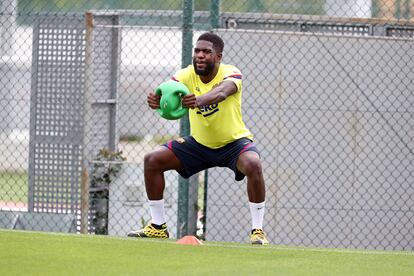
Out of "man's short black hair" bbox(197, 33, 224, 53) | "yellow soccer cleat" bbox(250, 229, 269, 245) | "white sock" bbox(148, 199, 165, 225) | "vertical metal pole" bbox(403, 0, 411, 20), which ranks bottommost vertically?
"yellow soccer cleat" bbox(250, 229, 269, 245)

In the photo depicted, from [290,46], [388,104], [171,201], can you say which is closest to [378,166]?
[388,104]

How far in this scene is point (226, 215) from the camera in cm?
1186

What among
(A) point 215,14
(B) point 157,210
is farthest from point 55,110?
(B) point 157,210

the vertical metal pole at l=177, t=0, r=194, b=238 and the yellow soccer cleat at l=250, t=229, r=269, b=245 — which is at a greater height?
the vertical metal pole at l=177, t=0, r=194, b=238

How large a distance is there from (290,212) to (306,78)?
135 centimetres

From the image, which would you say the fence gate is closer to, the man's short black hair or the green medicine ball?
the man's short black hair

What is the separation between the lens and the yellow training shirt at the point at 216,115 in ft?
34.2

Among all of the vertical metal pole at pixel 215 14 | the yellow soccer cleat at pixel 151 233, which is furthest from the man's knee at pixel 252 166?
the vertical metal pole at pixel 215 14

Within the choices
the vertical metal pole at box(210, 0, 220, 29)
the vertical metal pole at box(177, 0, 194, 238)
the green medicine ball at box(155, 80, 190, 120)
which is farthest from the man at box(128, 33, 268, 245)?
the vertical metal pole at box(210, 0, 220, 29)

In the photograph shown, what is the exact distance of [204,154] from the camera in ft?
34.5

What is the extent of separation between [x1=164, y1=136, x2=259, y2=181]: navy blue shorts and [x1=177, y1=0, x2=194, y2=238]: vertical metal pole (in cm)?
117

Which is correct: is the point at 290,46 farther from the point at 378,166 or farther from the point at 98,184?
the point at 98,184

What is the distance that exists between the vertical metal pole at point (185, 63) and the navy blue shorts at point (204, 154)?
117 centimetres

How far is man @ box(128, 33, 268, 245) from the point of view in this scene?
10289mm
